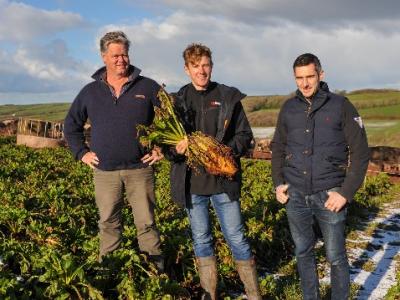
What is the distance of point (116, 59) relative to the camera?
4.71 metres

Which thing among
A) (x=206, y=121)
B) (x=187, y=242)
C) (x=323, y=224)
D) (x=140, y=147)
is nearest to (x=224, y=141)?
(x=206, y=121)

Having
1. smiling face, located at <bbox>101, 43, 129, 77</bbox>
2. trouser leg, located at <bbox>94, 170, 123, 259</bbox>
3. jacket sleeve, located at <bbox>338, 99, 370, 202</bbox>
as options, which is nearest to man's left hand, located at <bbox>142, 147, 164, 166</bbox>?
trouser leg, located at <bbox>94, 170, 123, 259</bbox>

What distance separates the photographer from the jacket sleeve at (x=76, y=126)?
5.06 meters

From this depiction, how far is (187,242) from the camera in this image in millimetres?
6133

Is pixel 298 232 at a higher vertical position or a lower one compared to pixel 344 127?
lower

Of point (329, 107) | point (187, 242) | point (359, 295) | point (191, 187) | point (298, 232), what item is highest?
point (329, 107)

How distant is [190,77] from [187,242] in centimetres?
254

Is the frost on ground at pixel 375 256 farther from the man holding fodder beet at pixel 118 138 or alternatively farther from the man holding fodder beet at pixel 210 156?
the man holding fodder beet at pixel 118 138

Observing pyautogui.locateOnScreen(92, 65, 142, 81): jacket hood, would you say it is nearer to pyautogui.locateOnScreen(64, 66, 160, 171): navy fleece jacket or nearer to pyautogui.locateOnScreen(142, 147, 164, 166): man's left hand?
pyautogui.locateOnScreen(64, 66, 160, 171): navy fleece jacket

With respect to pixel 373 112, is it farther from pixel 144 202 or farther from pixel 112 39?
pixel 112 39

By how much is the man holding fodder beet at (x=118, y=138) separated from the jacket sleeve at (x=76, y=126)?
1cm

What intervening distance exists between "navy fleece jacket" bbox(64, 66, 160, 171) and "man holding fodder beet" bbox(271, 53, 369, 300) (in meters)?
1.38

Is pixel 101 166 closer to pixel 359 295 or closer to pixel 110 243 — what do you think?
pixel 110 243

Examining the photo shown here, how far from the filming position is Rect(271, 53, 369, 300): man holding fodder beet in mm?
4199
